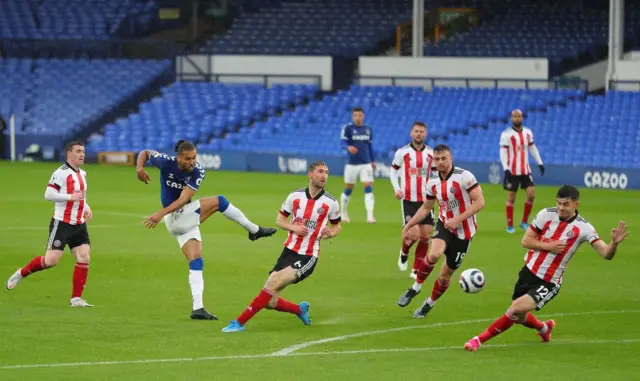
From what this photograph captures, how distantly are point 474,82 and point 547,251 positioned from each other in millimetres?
34773

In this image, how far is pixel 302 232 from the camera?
1470 centimetres

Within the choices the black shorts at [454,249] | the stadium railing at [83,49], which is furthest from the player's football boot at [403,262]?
the stadium railing at [83,49]

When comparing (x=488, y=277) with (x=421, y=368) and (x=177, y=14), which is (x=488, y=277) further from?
(x=177, y=14)

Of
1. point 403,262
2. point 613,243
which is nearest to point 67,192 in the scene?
point 403,262

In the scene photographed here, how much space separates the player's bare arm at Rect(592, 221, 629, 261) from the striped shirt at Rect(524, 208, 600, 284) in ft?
0.42

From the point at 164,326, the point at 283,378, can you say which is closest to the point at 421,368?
the point at 283,378

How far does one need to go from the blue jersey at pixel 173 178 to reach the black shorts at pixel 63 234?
147cm

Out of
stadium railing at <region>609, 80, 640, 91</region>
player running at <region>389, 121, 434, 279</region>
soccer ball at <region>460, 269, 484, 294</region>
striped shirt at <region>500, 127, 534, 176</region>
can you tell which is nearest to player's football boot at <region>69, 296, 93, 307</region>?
soccer ball at <region>460, 269, 484, 294</region>

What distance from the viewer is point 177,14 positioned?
56.8 m

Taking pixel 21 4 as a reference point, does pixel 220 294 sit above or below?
below

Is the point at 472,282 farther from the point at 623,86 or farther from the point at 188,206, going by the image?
the point at 623,86

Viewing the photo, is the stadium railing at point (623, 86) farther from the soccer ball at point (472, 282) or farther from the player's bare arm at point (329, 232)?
the player's bare arm at point (329, 232)

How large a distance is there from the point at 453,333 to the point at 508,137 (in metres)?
11.8

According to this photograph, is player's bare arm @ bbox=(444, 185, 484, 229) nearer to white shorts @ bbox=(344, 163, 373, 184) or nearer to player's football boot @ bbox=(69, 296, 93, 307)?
player's football boot @ bbox=(69, 296, 93, 307)
